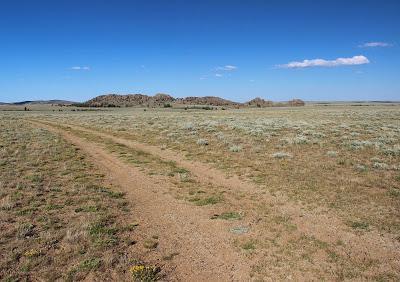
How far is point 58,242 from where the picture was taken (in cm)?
849

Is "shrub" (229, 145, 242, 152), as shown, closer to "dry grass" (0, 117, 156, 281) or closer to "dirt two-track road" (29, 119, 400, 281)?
"dirt two-track road" (29, 119, 400, 281)

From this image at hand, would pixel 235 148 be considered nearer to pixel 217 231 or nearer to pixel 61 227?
pixel 217 231

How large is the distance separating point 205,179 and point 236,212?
4.71 meters

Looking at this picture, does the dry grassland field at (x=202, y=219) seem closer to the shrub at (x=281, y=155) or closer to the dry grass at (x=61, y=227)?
the dry grass at (x=61, y=227)

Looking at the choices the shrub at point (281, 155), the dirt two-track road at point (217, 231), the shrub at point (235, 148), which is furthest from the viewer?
the shrub at point (235, 148)

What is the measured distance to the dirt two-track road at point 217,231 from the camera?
24.3 ft

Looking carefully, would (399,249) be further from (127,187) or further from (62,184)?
(62,184)

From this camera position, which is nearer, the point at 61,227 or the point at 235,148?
the point at 61,227

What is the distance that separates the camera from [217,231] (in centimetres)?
934

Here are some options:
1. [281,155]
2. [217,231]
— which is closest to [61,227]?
[217,231]

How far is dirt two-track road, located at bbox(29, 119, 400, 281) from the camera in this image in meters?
7.40

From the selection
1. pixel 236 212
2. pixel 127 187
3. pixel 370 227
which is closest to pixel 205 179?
pixel 127 187

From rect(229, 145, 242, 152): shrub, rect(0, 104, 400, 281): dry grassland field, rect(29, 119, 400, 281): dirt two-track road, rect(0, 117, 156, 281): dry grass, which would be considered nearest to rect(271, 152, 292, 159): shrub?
rect(0, 104, 400, 281): dry grassland field

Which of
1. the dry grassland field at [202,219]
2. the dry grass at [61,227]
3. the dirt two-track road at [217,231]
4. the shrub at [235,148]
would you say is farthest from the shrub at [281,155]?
the dry grass at [61,227]
